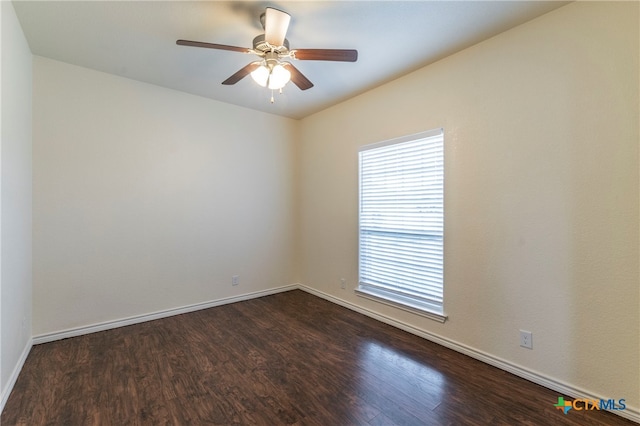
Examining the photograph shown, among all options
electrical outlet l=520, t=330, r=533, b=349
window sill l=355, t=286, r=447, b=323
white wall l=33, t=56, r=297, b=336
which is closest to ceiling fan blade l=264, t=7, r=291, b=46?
white wall l=33, t=56, r=297, b=336

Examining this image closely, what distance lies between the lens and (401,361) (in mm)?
2365

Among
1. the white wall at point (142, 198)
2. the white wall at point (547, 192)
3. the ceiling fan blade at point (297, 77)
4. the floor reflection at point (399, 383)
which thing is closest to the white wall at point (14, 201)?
the white wall at point (142, 198)

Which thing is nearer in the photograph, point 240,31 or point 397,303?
point 240,31

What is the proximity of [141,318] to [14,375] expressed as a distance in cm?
111

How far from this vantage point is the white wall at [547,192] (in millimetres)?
1735

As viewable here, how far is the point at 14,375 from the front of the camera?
6.79 feet

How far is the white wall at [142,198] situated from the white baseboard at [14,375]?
239 mm

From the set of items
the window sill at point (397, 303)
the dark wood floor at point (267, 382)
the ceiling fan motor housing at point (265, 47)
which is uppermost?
the ceiling fan motor housing at point (265, 47)

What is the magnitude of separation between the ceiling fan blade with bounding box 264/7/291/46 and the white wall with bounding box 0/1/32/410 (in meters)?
1.71

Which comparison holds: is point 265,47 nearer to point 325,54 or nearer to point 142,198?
point 325,54

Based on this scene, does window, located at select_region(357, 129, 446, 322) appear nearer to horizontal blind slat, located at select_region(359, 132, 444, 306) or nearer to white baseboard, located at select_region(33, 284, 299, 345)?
horizontal blind slat, located at select_region(359, 132, 444, 306)

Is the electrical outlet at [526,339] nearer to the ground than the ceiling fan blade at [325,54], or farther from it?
nearer to the ground

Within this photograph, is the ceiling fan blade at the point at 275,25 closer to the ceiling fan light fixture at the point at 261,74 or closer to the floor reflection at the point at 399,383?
the ceiling fan light fixture at the point at 261,74

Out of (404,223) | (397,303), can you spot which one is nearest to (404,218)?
(404,223)
